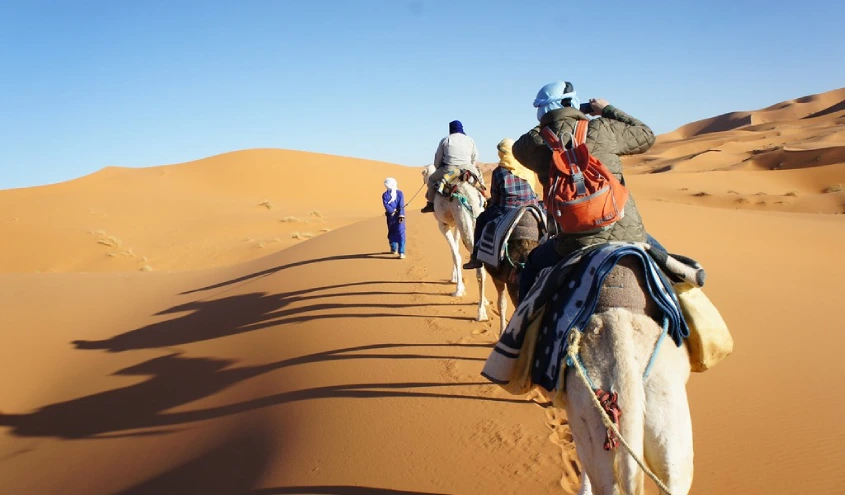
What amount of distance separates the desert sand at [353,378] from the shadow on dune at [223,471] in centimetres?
2

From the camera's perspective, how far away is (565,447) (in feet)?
16.6

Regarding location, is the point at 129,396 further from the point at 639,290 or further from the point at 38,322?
the point at 639,290

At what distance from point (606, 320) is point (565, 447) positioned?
2611mm

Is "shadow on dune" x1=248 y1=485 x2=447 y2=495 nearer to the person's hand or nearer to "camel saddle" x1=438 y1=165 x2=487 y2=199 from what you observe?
the person's hand

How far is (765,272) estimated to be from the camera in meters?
11.9

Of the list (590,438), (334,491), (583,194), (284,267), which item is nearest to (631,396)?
(590,438)

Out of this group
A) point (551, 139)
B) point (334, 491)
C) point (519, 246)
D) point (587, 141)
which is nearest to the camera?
point (551, 139)

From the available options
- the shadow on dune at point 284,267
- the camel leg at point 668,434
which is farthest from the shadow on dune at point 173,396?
the shadow on dune at point 284,267

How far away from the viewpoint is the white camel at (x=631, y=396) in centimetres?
261

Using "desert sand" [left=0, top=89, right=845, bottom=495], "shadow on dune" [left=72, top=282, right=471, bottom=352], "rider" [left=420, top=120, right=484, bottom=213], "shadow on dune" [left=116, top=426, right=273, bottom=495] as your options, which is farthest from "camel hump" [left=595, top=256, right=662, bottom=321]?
"rider" [left=420, top=120, right=484, bottom=213]

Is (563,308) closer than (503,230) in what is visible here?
Yes

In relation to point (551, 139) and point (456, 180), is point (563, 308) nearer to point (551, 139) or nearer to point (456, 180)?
point (551, 139)

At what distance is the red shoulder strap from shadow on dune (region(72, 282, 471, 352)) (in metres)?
→ 5.59

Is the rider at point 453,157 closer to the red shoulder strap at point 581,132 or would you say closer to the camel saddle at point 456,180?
the camel saddle at point 456,180
